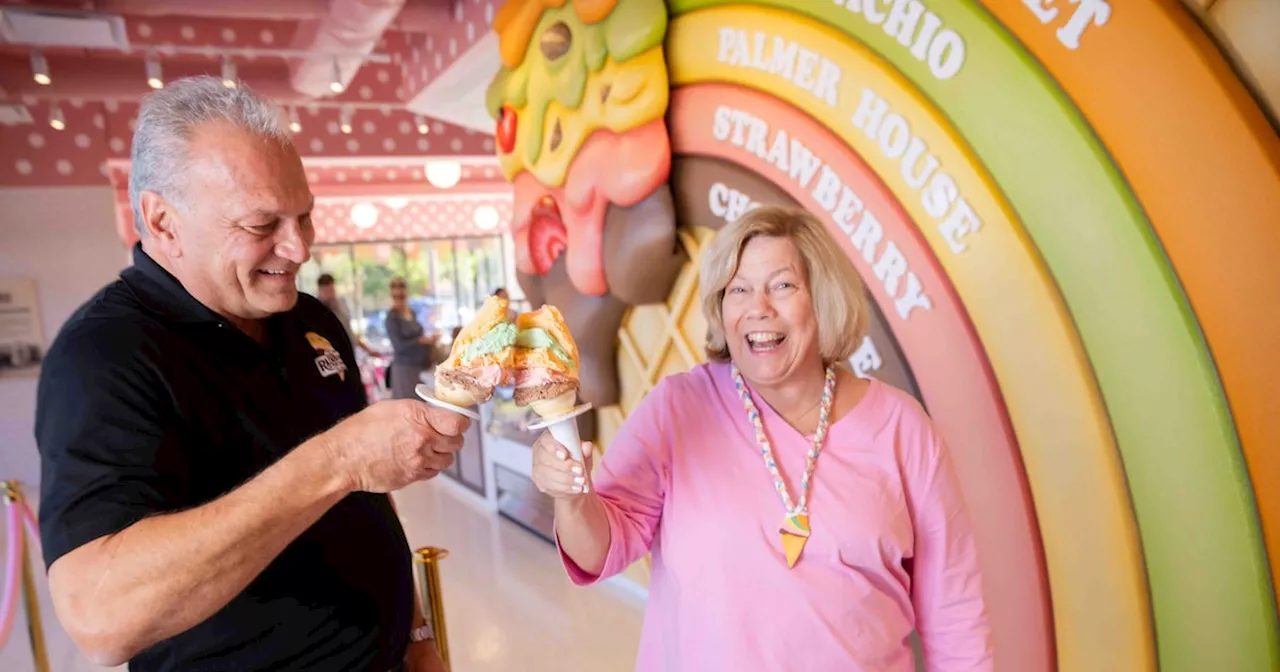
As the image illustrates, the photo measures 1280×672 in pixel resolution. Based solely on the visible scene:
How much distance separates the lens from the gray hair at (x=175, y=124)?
41.1 inches

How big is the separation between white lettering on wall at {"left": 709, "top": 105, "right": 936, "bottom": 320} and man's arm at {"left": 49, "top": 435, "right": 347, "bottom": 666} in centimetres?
163

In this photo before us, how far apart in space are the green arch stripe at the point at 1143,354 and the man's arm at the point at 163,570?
1.60 metres

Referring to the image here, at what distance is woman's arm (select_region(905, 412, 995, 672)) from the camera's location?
132 cm

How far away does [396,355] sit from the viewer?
6.40m

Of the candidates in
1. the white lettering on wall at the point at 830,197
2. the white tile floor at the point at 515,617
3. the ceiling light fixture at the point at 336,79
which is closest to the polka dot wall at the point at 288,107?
the ceiling light fixture at the point at 336,79

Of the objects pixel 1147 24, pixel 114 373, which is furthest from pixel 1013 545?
pixel 114 373

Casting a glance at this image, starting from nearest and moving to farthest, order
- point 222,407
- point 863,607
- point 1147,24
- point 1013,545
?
point 222,407 < point 863,607 < point 1147,24 < point 1013,545

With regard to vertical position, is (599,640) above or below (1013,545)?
below

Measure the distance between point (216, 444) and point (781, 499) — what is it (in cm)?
88

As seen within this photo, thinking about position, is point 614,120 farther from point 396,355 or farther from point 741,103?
point 396,355

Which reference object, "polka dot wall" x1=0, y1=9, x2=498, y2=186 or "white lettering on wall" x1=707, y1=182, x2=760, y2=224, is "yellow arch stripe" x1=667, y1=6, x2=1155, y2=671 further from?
"polka dot wall" x1=0, y1=9, x2=498, y2=186

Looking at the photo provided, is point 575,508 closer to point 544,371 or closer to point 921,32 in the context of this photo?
point 544,371

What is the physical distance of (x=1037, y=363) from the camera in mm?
1758

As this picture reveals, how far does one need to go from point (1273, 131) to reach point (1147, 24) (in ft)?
0.98
